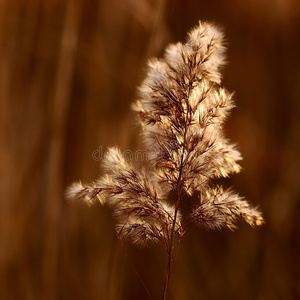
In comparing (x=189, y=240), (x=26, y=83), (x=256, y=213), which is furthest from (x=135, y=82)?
(x=256, y=213)

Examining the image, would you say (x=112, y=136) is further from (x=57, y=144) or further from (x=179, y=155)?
(x=179, y=155)

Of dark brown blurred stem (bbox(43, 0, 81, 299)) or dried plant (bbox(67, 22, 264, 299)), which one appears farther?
dark brown blurred stem (bbox(43, 0, 81, 299))

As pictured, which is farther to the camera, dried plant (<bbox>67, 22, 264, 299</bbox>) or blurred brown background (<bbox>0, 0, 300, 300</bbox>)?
blurred brown background (<bbox>0, 0, 300, 300</bbox>)

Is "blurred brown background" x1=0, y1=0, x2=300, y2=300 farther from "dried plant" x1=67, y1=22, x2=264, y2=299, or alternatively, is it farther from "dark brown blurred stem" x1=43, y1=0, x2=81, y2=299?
"dried plant" x1=67, y1=22, x2=264, y2=299

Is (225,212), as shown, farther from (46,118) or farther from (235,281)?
(46,118)

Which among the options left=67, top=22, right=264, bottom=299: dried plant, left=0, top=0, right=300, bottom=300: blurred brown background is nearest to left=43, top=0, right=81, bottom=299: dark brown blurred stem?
left=0, top=0, right=300, bottom=300: blurred brown background
